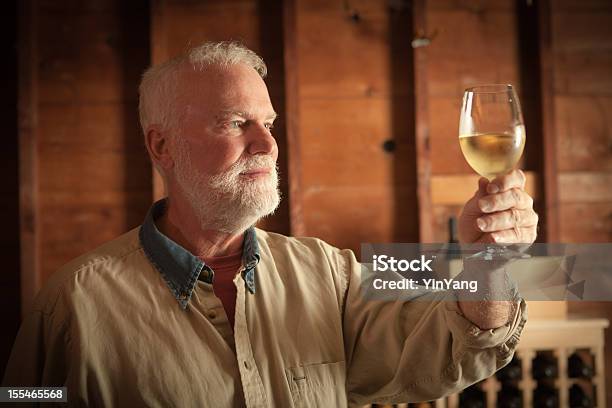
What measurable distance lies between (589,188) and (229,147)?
5.58ft

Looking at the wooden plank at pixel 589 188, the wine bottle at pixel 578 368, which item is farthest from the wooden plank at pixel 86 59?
the wine bottle at pixel 578 368

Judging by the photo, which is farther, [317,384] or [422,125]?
[422,125]

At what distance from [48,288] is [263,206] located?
416mm

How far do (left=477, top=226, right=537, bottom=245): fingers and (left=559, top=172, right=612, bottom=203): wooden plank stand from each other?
65.1 inches

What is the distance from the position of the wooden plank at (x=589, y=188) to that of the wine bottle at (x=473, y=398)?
2.65 ft

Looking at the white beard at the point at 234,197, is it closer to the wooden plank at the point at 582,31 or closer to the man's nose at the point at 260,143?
the man's nose at the point at 260,143

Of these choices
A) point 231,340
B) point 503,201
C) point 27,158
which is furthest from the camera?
point 27,158

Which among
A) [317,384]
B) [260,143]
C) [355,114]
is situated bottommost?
[317,384]

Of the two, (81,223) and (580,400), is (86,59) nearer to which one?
(81,223)

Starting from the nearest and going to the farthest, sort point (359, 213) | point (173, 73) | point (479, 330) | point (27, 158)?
point (479, 330) < point (173, 73) < point (27, 158) < point (359, 213)

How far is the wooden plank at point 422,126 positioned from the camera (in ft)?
7.32

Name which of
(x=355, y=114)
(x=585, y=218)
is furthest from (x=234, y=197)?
(x=585, y=218)

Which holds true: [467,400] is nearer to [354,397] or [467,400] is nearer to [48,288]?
[354,397]

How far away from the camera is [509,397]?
80.2 inches
